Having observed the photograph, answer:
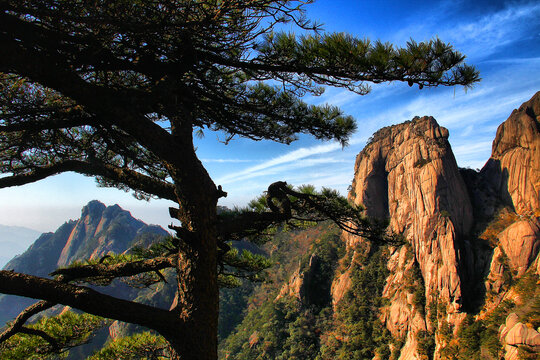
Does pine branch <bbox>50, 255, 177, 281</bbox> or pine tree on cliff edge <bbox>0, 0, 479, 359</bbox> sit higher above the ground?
pine tree on cliff edge <bbox>0, 0, 479, 359</bbox>

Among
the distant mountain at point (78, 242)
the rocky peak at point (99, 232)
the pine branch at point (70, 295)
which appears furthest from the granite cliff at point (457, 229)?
the rocky peak at point (99, 232)

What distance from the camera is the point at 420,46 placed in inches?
72.2

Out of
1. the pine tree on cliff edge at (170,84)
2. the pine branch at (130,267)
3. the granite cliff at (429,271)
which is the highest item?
the pine tree on cliff edge at (170,84)

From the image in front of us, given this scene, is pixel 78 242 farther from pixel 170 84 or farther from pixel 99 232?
pixel 170 84

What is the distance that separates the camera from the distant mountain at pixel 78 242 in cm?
7806

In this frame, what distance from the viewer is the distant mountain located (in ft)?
256

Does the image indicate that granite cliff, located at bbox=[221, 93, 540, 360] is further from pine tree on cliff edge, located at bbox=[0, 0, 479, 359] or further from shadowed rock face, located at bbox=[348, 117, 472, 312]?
pine tree on cliff edge, located at bbox=[0, 0, 479, 359]

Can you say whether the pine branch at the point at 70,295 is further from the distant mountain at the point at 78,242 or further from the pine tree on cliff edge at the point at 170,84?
the distant mountain at the point at 78,242

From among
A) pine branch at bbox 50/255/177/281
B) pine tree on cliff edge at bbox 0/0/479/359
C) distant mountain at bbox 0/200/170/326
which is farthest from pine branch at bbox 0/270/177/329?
distant mountain at bbox 0/200/170/326

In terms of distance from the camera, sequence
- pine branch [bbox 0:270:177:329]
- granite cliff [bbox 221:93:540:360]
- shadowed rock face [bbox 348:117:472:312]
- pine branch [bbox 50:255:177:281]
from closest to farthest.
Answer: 1. pine branch [bbox 0:270:177:329]
2. pine branch [bbox 50:255:177:281]
3. granite cliff [bbox 221:93:540:360]
4. shadowed rock face [bbox 348:117:472:312]

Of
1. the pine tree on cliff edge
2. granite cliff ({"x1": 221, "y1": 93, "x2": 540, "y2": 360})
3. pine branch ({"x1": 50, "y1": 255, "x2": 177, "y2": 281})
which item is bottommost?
granite cliff ({"x1": 221, "y1": 93, "x2": 540, "y2": 360})

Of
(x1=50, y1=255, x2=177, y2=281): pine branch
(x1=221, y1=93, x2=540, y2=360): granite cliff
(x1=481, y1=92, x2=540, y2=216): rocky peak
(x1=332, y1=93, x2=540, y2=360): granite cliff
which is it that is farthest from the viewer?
(x1=481, y1=92, x2=540, y2=216): rocky peak

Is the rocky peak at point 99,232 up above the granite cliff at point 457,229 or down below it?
above

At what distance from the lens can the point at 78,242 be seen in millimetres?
84750
